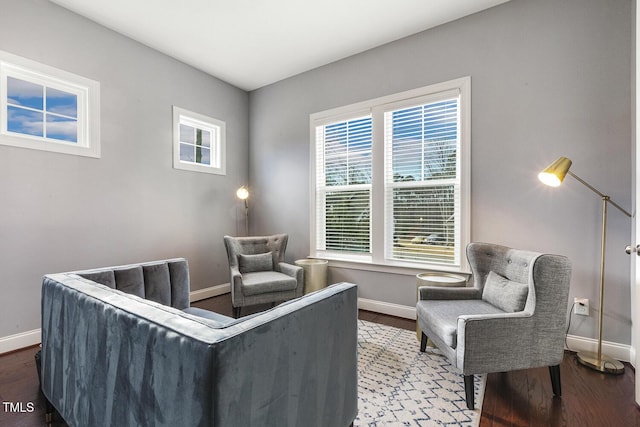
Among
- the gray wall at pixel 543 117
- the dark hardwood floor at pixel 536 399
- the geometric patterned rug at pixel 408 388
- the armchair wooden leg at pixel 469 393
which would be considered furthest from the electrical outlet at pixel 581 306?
the armchair wooden leg at pixel 469 393

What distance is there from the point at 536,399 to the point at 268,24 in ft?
12.1

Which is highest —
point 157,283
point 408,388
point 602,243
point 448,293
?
point 602,243

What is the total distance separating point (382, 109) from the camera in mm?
3330

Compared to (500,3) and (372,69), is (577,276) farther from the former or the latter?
(372,69)

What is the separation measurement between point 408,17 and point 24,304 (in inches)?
169

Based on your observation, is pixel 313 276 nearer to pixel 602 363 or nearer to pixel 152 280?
pixel 152 280

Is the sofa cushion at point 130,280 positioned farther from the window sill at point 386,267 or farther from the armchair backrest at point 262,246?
the window sill at point 386,267

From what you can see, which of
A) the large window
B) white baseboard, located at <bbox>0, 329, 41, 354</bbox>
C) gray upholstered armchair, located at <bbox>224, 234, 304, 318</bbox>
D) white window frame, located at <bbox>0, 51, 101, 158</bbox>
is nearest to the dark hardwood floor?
white baseboard, located at <bbox>0, 329, 41, 354</bbox>

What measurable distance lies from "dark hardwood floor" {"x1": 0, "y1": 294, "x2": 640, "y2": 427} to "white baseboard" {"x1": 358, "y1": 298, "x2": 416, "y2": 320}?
1.11m

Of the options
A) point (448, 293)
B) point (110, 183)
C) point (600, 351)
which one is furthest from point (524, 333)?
point (110, 183)

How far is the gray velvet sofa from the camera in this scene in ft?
2.70

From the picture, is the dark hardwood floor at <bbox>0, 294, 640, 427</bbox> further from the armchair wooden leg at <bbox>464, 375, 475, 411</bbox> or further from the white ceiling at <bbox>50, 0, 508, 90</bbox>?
the white ceiling at <bbox>50, 0, 508, 90</bbox>

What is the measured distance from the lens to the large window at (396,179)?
2943mm

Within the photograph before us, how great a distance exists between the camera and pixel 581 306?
2346 millimetres
